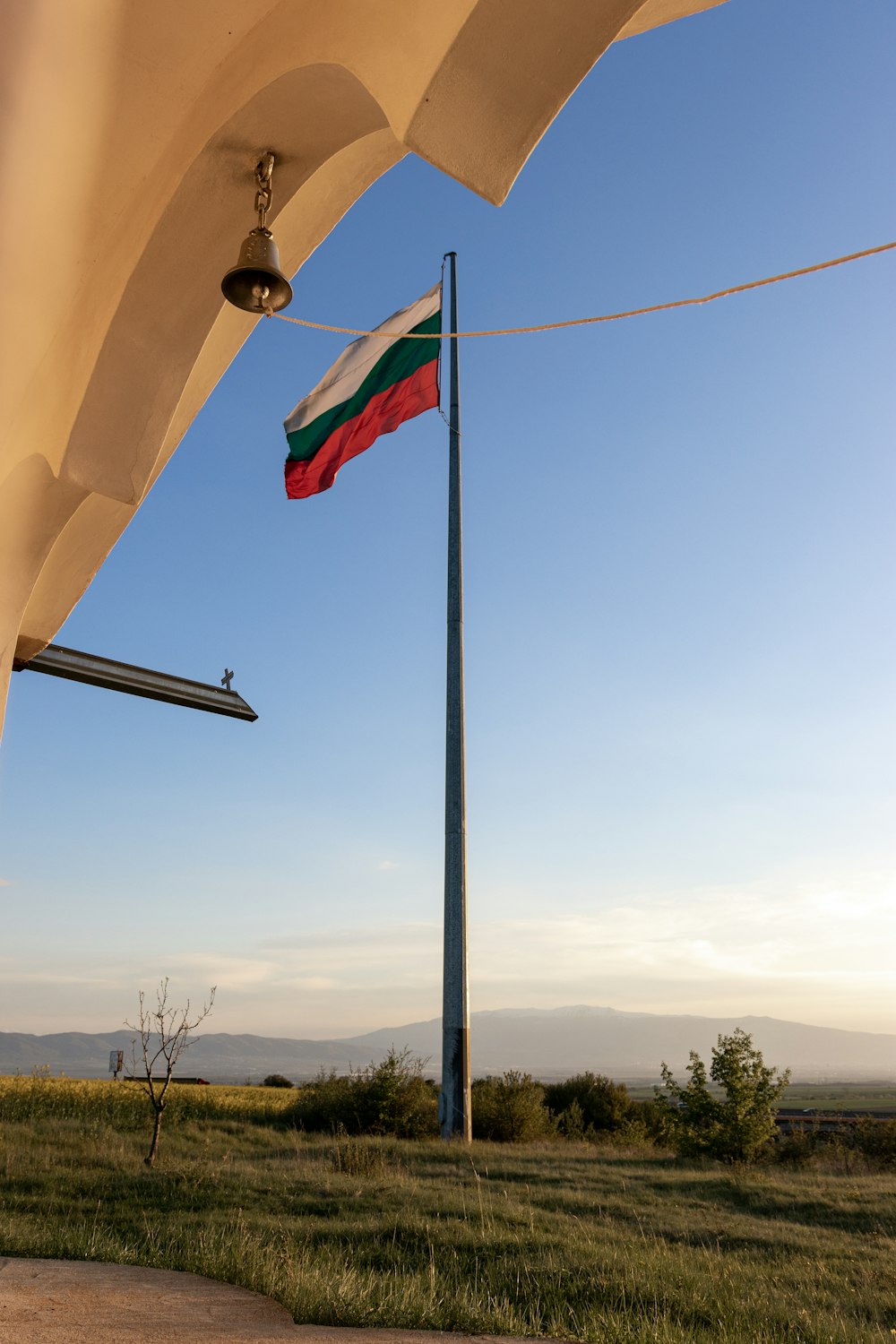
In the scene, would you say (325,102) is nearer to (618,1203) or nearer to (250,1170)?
(618,1203)

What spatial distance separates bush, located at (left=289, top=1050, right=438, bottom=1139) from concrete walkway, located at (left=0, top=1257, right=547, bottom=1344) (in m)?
13.1

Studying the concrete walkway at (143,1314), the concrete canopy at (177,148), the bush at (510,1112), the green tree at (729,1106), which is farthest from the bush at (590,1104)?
the concrete canopy at (177,148)

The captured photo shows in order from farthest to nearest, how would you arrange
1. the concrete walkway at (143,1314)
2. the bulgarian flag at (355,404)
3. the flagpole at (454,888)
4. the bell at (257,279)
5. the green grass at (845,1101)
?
the green grass at (845,1101), the flagpole at (454,888), the bulgarian flag at (355,404), the concrete walkway at (143,1314), the bell at (257,279)

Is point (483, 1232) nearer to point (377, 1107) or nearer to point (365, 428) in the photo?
point (365, 428)

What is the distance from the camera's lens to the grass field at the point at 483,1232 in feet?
19.1

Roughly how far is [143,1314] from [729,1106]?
44.9 feet

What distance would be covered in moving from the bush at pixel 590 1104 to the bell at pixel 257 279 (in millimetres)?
22549

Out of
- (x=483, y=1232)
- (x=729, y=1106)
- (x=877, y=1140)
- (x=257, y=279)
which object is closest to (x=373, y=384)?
(x=257, y=279)

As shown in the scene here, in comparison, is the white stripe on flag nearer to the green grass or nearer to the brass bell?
the brass bell

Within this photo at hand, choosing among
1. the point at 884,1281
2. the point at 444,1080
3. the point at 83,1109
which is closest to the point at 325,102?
the point at 884,1281

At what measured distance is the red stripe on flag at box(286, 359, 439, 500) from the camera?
421 inches

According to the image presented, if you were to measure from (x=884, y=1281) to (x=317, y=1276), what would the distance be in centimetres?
445

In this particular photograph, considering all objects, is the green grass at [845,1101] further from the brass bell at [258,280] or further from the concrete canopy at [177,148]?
the brass bell at [258,280]

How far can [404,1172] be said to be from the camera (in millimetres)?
11891
